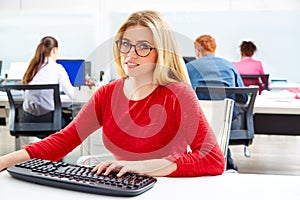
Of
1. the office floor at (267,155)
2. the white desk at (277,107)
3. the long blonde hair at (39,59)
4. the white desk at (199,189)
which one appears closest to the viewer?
the white desk at (199,189)

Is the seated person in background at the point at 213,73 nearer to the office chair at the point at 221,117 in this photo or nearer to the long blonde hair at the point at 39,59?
the long blonde hair at the point at 39,59

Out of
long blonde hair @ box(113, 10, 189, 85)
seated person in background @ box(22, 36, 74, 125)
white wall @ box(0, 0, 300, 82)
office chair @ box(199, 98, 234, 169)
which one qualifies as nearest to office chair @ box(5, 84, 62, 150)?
seated person in background @ box(22, 36, 74, 125)

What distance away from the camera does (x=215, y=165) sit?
3.62ft

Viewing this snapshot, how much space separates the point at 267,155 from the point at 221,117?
2.73m

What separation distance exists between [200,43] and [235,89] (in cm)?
85

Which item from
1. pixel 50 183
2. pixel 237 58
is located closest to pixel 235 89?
pixel 50 183

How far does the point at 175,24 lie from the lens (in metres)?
6.13

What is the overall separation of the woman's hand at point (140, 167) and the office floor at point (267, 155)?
203 centimetres

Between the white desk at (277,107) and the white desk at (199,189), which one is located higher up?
the white desk at (199,189)

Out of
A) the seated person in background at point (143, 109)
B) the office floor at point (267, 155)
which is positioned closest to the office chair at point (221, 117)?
the seated person in background at point (143, 109)

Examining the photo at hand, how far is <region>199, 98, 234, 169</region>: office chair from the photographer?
5.33 ft

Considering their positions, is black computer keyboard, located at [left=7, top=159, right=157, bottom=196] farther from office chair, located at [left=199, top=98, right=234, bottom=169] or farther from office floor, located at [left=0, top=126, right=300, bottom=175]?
office floor, located at [left=0, top=126, right=300, bottom=175]

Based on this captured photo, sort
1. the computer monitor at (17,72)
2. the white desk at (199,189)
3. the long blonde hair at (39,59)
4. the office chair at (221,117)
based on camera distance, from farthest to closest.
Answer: the computer monitor at (17,72) < the long blonde hair at (39,59) < the office chair at (221,117) < the white desk at (199,189)

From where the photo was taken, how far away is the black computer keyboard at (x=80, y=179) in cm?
92
